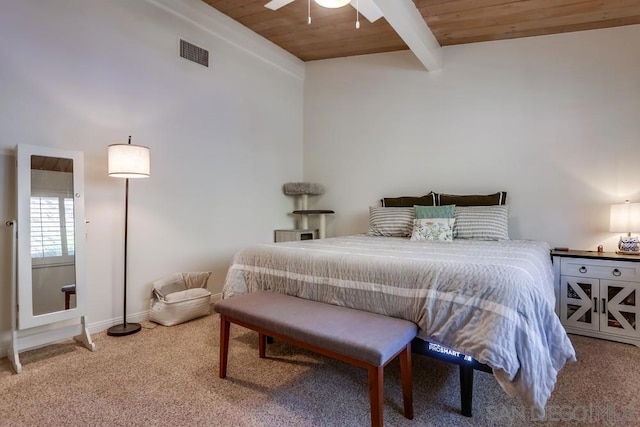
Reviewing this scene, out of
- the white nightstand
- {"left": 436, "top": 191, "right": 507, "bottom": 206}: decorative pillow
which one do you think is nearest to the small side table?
{"left": 436, "top": 191, "right": 507, "bottom": 206}: decorative pillow

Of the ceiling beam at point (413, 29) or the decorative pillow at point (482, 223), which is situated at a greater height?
the ceiling beam at point (413, 29)

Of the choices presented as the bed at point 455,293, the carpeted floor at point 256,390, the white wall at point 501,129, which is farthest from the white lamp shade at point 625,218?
the bed at point 455,293

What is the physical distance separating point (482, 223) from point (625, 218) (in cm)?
106

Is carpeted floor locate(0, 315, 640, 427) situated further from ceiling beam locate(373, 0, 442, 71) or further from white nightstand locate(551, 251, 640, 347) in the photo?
ceiling beam locate(373, 0, 442, 71)

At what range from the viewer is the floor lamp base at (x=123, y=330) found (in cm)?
261

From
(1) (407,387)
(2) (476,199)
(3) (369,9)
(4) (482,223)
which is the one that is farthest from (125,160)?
(2) (476,199)

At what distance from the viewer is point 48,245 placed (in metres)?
2.33

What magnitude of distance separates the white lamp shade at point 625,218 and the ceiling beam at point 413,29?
2.16m

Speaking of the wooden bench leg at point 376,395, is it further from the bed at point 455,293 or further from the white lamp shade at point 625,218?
the white lamp shade at point 625,218

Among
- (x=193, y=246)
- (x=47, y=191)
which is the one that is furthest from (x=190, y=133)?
(x=47, y=191)

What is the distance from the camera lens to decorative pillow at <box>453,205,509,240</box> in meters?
3.09

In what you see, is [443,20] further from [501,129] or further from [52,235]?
[52,235]

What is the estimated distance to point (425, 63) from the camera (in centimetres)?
366

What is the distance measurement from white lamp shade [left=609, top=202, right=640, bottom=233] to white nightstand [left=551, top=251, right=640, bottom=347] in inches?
9.0
